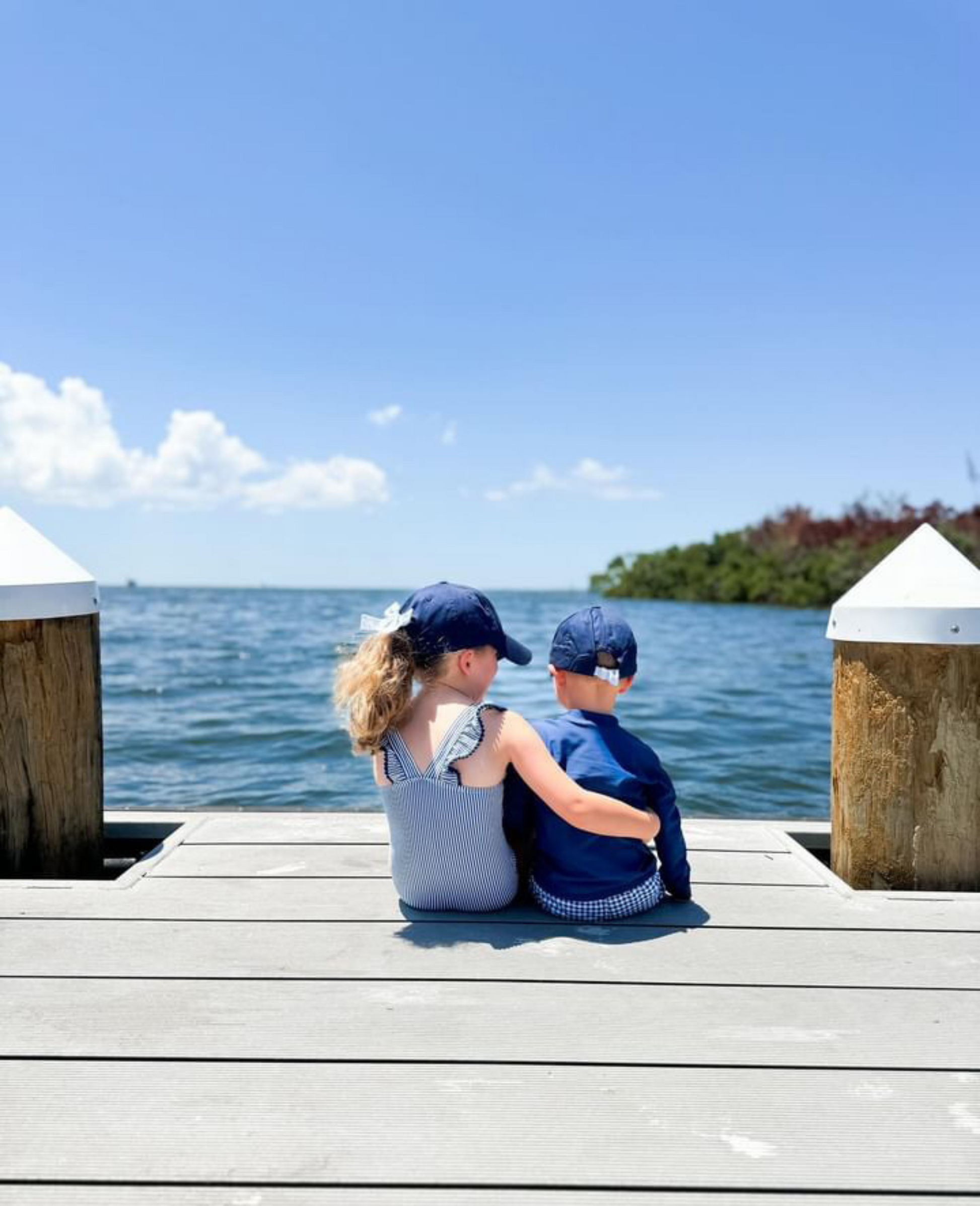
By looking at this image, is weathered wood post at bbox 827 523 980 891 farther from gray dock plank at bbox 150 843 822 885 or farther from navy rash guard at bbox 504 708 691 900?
navy rash guard at bbox 504 708 691 900

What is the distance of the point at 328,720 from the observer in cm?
1107

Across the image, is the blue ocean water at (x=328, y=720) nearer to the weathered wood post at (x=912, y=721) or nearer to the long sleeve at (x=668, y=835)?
the long sleeve at (x=668, y=835)

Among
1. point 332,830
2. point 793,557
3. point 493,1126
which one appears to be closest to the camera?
point 493,1126

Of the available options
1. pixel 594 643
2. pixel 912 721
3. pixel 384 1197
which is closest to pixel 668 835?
pixel 594 643

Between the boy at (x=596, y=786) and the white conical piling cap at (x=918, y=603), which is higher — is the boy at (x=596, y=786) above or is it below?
below

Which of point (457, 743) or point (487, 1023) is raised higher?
point (457, 743)

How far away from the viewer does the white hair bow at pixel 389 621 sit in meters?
2.40

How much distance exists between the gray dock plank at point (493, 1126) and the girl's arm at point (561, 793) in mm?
678

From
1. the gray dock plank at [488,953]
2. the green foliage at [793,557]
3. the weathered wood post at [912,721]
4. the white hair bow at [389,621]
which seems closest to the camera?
the gray dock plank at [488,953]

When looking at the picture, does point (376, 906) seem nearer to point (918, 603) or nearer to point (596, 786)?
point (596, 786)

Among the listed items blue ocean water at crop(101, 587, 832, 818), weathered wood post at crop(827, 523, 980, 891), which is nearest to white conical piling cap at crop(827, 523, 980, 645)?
weathered wood post at crop(827, 523, 980, 891)

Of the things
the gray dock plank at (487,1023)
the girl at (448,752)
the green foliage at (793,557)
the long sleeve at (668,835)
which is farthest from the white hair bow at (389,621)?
the green foliage at (793,557)

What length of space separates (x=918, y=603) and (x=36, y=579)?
8.35ft

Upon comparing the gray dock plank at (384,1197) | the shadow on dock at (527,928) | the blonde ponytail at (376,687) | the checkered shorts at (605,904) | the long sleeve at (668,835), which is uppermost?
the blonde ponytail at (376,687)
